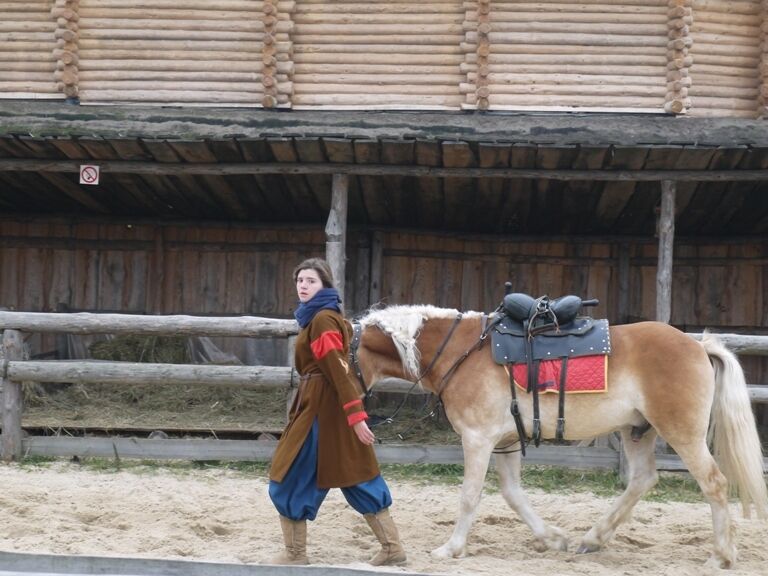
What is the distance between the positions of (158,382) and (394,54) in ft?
15.6

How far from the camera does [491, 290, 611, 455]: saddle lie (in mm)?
5461

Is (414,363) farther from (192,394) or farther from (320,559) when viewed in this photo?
(192,394)

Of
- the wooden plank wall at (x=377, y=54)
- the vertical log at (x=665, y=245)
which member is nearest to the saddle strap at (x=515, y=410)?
the vertical log at (x=665, y=245)

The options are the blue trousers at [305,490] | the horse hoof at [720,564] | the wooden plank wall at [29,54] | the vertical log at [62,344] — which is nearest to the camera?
the blue trousers at [305,490]

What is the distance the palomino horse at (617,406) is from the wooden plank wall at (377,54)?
5.05m

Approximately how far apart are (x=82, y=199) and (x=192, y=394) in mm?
2906

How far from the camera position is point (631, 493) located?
559 cm

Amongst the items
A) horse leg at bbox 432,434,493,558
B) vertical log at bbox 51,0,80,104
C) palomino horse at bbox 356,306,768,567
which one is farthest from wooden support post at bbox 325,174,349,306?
horse leg at bbox 432,434,493,558

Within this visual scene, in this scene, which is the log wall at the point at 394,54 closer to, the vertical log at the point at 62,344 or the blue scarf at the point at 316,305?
the vertical log at the point at 62,344

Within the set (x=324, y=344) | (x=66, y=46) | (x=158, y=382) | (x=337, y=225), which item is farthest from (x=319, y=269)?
(x=66, y=46)

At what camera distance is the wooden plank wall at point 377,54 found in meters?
10.2

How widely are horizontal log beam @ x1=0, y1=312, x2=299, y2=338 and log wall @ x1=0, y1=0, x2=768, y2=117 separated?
3196 millimetres

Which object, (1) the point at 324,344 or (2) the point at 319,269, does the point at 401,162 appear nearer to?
(2) the point at 319,269

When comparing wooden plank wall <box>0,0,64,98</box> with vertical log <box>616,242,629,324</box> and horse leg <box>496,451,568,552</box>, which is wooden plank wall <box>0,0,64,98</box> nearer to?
vertical log <box>616,242,629,324</box>
